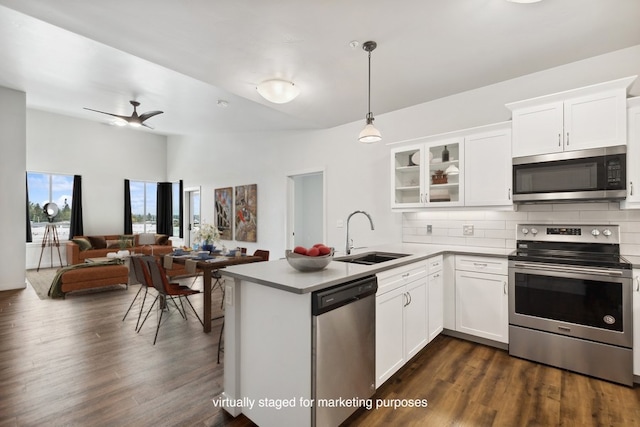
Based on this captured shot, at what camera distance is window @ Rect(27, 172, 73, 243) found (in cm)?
744

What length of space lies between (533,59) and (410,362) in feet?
9.74

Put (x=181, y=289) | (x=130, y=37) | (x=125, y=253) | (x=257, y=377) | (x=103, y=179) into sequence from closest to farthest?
1. (x=257, y=377)
2. (x=130, y=37)
3. (x=181, y=289)
4. (x=125, y=253)
5. (x=103, y=179)

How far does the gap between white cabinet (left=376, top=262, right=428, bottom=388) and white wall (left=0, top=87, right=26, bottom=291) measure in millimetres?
6395

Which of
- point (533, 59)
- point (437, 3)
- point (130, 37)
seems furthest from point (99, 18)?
point (533, 59)

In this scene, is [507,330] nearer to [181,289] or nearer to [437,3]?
[437,3]

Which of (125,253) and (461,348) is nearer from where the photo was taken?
(461,348)

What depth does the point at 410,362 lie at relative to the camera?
8.81ft

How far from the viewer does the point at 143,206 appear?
30.7 ft

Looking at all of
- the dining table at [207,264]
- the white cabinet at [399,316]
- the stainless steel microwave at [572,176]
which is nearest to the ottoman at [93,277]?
the dining table at [207,264]

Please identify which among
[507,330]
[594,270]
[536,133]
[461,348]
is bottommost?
[461,348]

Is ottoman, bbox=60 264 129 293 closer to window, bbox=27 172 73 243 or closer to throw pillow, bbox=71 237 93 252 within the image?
throw pillow, bbox=71 237 93 252

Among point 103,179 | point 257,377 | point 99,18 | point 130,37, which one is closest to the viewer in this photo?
point 257,377

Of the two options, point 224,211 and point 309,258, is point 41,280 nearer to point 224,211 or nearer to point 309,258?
point 224,211

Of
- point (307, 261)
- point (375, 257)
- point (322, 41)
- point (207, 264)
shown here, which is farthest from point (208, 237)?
point (322, 41)
